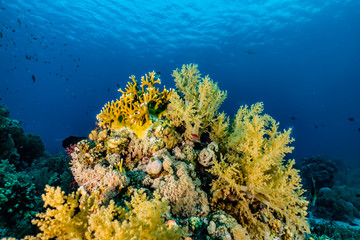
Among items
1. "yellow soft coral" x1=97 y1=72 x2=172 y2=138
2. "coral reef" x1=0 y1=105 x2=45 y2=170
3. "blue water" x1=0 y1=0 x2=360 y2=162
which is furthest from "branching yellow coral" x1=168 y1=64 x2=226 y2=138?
"blue water" x1=0 y1=0 x2=360 y2=162

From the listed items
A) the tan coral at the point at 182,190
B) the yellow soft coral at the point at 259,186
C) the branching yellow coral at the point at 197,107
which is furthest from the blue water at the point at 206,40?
the yellow soft coral at the point at 259,186

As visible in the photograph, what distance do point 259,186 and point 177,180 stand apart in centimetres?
162

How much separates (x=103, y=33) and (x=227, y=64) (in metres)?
39.3

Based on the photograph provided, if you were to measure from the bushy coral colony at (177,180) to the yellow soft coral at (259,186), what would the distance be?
0.02 m

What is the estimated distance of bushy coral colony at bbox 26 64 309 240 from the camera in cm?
233

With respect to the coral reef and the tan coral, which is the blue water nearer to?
the coral reef

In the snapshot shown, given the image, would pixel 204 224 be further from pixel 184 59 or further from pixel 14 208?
pixel 184 59

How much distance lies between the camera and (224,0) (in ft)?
101

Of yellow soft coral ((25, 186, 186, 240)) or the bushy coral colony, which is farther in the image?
the bushy coral colony

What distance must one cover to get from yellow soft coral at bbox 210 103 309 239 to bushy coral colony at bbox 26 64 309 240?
2cm

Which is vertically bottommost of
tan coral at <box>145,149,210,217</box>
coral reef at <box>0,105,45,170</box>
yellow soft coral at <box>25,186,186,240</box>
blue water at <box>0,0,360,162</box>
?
yellow soft coral at <box>25,186,186,240</box>

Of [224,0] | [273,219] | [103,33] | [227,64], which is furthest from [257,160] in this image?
[227,64]

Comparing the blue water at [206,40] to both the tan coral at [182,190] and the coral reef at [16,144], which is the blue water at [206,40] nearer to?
the coral reef at [16,144]

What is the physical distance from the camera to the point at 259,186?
345 centimetres
